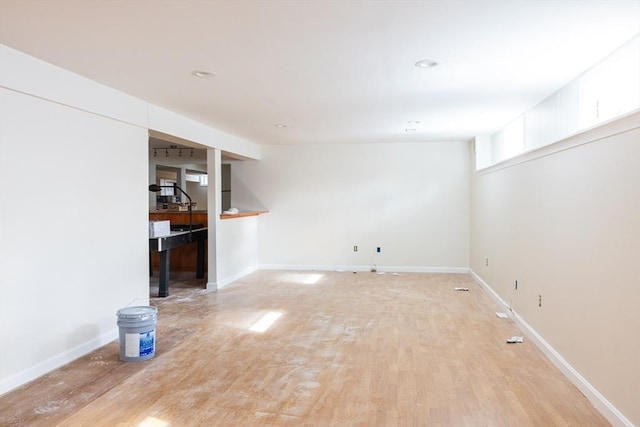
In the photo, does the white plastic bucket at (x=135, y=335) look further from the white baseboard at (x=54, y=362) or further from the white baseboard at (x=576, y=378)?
the white baseboard at (x=576, y=378)

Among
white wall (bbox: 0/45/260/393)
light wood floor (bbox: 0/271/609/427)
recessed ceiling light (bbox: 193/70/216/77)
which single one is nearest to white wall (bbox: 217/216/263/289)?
light wood floor (bbox: 0/271/609/427)

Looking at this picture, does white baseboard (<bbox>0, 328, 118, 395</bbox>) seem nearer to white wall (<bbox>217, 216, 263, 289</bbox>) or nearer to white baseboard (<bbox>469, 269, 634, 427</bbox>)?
white wall (<bbox>217, 216, 263, 289</bbox>)

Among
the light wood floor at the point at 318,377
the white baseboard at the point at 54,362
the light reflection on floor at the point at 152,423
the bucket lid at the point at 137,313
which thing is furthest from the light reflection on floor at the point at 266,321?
the light reflection on floor at the point at 152,423

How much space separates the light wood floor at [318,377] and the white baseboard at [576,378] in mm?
53

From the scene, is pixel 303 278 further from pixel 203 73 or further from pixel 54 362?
pixel 203 73

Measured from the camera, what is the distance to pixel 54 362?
328 centimetres

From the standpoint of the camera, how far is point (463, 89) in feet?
12.7

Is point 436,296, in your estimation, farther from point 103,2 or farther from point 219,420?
point 103,2

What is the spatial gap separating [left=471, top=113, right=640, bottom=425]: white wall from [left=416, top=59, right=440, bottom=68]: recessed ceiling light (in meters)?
1.10

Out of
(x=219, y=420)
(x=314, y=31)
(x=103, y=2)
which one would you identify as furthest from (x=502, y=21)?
(x=219, y=420)

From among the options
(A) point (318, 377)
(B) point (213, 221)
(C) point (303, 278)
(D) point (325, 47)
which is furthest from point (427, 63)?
(C) point (303, 278)

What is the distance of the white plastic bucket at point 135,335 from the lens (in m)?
3.43

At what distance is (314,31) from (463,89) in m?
1.86

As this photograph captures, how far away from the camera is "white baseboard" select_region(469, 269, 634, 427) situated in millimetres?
2428
